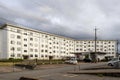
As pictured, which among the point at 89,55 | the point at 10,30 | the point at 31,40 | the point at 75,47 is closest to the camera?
the point at 10,30

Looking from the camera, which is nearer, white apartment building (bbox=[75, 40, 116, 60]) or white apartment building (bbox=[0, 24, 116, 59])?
white apartment building (bbox=[0, 24, 116, 59])

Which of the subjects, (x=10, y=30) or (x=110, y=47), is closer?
(x=10, y=30)

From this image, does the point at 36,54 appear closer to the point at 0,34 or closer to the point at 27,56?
the point at 27,56

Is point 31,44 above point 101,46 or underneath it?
above

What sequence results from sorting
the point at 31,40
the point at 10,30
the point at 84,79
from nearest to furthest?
1. the point at 84,79
2. the point at 10,30
3. the point at 31,40

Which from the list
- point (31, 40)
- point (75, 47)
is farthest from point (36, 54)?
point (75, 47)

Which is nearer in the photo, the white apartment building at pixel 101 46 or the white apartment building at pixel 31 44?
the white apartment building at pixel 31 44

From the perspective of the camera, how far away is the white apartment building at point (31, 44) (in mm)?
83750

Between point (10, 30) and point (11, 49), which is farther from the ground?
point (10, 30)

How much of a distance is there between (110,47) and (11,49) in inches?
3873

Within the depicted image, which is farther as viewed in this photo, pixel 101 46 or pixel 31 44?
pixel 101 46

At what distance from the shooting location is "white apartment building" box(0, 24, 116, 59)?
275 ft

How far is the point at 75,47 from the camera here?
525 ft

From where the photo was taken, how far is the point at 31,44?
99188 millimetres
